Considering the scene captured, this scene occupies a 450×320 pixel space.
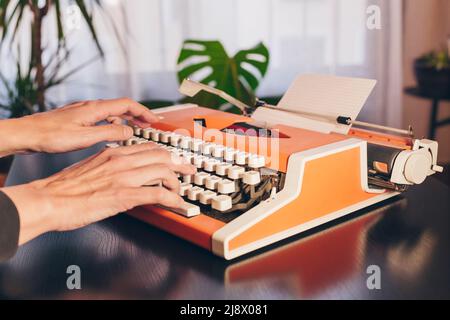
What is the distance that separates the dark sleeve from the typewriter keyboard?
0.85 ft

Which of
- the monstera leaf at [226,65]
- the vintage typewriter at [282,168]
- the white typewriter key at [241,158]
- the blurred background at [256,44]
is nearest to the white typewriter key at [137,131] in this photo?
the vintage typewriter at [282,168]

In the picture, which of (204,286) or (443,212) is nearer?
(204,286)

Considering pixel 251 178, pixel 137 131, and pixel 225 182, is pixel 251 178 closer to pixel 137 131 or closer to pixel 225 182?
pixel 225 182

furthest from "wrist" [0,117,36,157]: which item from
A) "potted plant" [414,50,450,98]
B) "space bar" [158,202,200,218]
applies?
"potted plant" [414,50,450,98]

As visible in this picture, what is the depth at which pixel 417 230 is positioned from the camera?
3.06 feet

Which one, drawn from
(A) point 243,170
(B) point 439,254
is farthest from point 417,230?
(A) point 243,170

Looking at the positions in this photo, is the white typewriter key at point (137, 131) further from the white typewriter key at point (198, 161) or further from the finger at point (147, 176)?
the finger at point (147, 176)

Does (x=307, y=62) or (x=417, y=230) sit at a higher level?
(x=307, y=62)

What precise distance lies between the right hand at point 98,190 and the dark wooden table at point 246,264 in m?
0.07

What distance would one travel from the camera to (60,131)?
→ 3.39 ft

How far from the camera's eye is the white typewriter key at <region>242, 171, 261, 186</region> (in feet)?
3.01

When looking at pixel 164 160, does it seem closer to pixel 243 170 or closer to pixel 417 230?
pixel 243 170

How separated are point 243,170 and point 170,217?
0.15m
